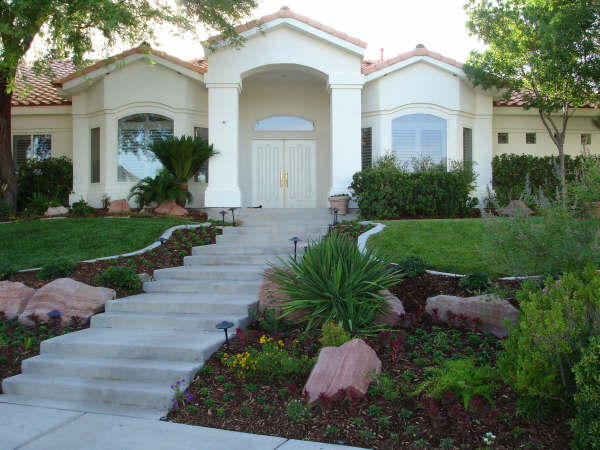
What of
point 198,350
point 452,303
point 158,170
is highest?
point 158,170

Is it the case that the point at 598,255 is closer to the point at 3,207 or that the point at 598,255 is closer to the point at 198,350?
the point at 198,350

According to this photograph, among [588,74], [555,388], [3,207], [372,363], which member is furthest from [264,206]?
[555,388]

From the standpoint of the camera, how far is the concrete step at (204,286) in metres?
7.56

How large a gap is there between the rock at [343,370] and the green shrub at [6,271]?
603 centimetres

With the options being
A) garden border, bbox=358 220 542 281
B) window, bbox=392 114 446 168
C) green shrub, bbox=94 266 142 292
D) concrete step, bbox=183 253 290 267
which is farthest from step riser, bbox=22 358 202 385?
window, bbox=392 114 446 168

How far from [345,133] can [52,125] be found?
9982 mm

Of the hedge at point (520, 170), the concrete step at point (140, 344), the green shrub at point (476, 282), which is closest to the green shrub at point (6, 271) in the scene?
the concrete step at point (140, 344)

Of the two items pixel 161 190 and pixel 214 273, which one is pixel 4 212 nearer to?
pixel 161 190

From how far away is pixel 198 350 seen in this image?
5.39 metres

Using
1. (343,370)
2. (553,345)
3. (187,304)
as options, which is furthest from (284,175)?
(553,345)

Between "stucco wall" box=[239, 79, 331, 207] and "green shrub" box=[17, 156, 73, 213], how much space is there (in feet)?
18.1

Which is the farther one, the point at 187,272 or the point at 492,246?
the point at 187,272

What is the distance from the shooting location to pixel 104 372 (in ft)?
17.6

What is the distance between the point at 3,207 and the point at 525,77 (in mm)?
14291
